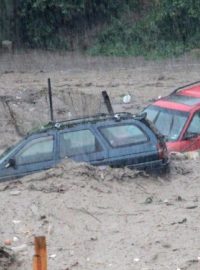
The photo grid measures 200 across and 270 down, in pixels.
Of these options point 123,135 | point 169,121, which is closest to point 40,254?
point 123,135

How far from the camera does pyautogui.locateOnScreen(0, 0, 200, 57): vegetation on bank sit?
33562mm

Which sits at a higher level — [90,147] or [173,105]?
[90,147]

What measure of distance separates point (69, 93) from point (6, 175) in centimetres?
1229

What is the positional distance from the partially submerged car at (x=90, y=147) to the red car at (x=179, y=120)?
265 centimetres

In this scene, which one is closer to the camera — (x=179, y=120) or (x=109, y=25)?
(x=179, y=120)

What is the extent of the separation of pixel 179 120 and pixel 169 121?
0.97 ft

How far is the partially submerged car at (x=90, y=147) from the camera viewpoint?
1553 cm

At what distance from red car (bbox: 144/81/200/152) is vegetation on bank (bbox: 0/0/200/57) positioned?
13137 mm

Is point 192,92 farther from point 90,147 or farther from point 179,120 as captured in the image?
point 90,147

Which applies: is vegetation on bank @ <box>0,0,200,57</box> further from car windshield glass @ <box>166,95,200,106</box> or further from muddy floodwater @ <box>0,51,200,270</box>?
muddy floodwater @ <box>0,51,200,270</box>

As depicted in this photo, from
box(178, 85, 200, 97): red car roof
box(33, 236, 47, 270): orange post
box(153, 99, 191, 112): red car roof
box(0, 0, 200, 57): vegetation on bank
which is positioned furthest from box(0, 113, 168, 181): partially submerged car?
box(0, 0, 200, 57): vegetation on bank

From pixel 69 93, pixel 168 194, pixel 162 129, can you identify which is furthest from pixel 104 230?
pixel 69 93

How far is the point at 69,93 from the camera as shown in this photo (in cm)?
2766

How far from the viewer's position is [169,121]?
19266mm
